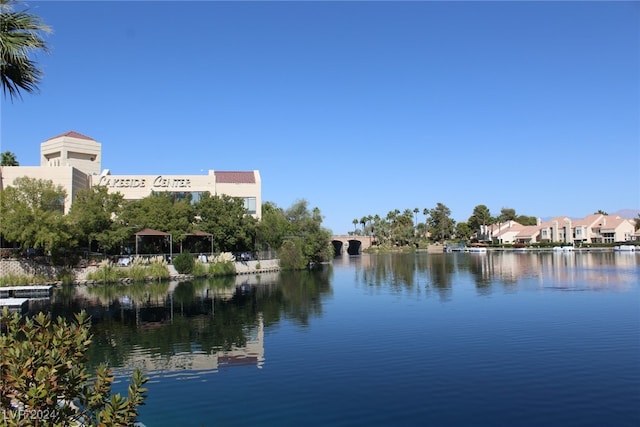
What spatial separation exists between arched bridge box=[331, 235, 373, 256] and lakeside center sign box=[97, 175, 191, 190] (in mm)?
70581

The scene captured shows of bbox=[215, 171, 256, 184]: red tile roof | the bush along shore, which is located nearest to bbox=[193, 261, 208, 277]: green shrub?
the bush along shore

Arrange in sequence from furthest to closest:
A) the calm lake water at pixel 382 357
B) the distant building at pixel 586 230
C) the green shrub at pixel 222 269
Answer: the distant building at pixel 586 230 < the green shrub at pixel 222 269 < the calm lake water at pixel 382 357

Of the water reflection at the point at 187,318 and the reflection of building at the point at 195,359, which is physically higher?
the water reflection at the point at 187,318

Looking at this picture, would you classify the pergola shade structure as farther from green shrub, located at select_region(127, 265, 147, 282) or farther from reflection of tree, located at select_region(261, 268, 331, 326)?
reflection of tree, located at select_region(261, 268, 331, 326)

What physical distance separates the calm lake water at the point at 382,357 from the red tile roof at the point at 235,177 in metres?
34.1

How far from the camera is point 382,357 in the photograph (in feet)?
56.3

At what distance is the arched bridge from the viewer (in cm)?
13062

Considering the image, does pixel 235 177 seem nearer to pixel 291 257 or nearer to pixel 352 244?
pixel 291 257

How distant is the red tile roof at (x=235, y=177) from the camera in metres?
67.0

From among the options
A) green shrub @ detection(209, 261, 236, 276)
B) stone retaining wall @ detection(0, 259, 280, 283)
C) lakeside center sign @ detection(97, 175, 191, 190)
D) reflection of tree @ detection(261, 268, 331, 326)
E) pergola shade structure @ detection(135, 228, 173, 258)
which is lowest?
reflection of tree @ detection(261, 268, 331, 326)

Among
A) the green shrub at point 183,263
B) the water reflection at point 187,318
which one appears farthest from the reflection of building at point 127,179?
the water reflection at point 187,318

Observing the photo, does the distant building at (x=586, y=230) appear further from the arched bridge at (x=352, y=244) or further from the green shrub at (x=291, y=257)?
the green shrub at (x=291, y=257)

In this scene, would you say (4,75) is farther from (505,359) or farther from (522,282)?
(522,282)

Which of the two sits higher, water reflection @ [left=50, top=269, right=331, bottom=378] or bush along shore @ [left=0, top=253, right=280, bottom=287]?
bush along shore @ [left=0, top=253, right=280, bottom=287]
